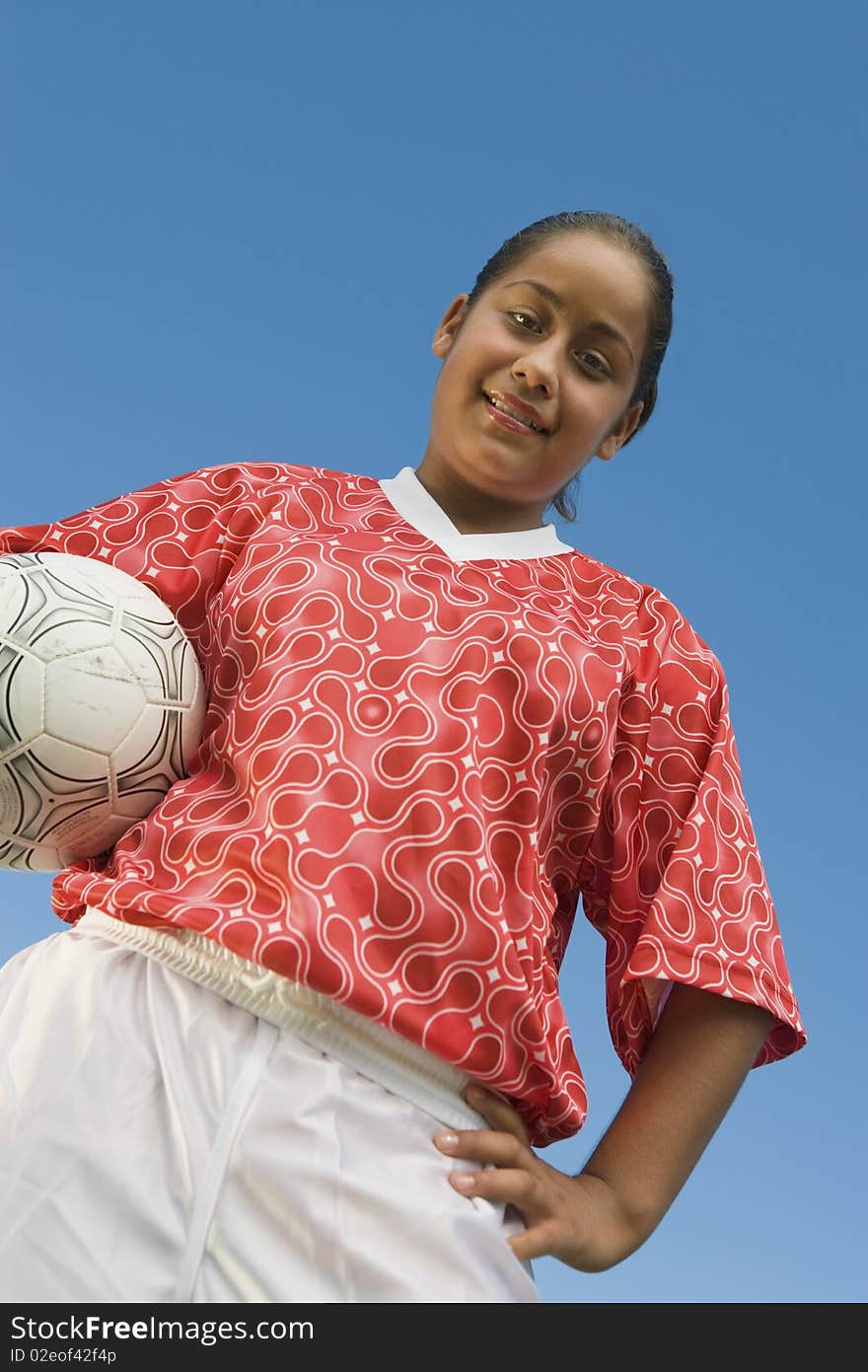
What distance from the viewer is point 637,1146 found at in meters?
1.96

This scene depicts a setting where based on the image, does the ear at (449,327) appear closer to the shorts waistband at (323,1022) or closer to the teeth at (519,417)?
the teeth at (519,417)

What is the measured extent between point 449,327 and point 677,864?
4.05ft

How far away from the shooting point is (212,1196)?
5.20 feet

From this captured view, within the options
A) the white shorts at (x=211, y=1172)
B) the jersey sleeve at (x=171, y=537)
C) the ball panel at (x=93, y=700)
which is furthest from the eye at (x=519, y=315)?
the white shorts at (x=211, y=1172)

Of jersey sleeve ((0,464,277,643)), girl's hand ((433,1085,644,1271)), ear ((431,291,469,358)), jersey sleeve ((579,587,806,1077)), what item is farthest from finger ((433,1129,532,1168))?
ear ((431,291,469,358))

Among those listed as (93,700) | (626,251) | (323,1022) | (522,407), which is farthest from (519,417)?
(323,1022)

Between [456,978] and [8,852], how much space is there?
672 mm

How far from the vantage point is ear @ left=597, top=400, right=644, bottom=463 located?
2600 millimetres

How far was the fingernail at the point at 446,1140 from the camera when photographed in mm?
1728

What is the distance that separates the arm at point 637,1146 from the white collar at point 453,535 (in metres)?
0.77

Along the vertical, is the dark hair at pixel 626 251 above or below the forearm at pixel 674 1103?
above
